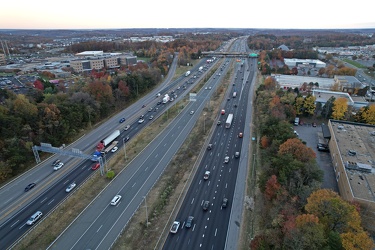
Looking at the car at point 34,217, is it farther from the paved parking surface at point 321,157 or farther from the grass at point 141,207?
the paved parking surface at point 321,157

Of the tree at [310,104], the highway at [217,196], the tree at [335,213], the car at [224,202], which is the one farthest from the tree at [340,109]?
the car at [224,202]

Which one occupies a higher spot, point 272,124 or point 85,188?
point 272,124

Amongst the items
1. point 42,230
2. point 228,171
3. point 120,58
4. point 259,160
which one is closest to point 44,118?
point 42,230

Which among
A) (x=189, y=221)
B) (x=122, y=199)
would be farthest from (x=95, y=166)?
(x=189, y=221)

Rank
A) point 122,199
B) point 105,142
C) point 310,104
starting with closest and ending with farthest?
1. point 122,199
2. point 105,142
3. point 310,104

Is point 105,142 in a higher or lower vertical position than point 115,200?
higher

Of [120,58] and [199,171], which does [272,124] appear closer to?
[199,171]

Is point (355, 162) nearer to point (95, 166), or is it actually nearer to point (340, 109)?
point (340, 109)
